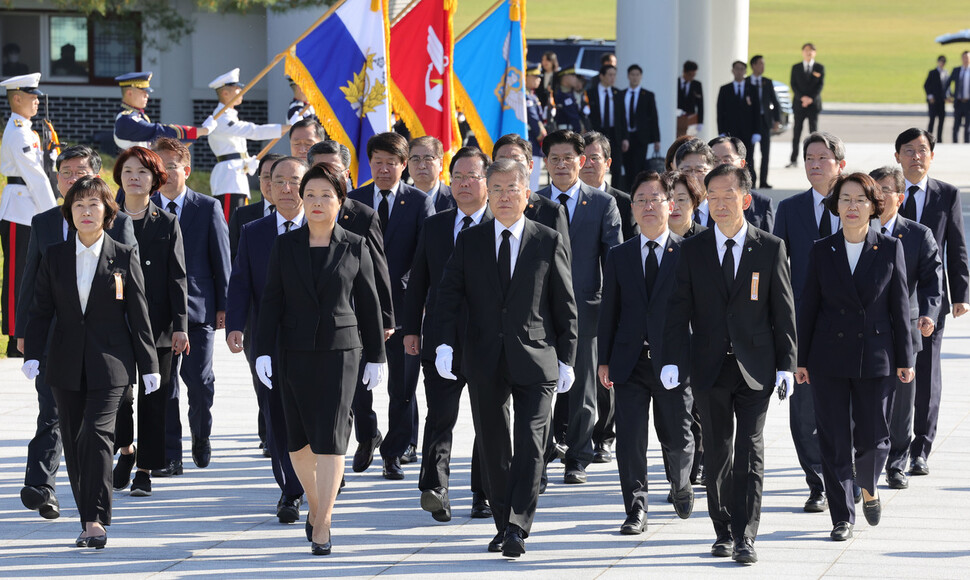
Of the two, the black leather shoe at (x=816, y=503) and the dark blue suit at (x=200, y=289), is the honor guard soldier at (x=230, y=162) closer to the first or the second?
the dark blue suit at (x=200, y=289)

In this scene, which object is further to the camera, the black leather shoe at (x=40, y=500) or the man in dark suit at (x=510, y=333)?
the black leather shoe at (x=40, y=500)

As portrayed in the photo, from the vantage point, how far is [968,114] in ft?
109

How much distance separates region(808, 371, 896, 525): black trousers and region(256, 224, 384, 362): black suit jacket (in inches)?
83.8

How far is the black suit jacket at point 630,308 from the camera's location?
296 inches

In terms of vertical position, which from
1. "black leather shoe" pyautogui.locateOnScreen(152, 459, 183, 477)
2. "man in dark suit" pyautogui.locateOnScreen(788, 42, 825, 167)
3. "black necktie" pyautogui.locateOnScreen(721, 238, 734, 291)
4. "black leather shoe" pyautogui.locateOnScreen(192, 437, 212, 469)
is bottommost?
"black leather shoe" pyautogui.locateOnScreen(152, 459, 183, 477)

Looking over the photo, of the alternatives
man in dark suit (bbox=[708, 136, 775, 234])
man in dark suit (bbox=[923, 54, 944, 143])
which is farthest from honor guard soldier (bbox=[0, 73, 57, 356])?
man in dark suit (bbox=[923, 54, 944, 143])

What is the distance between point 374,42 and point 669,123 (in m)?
11.6

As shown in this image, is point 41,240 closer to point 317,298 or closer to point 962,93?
point 317,298

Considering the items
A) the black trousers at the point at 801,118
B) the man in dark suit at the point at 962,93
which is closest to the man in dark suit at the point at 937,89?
the man in dark suit at the point at 962,93

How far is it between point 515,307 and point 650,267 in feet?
3.34

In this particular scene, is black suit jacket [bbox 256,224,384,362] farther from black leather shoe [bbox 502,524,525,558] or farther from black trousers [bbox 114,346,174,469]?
black trousers [bbox 114,346,174,469]

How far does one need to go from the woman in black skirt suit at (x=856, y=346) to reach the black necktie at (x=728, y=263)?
63 cm

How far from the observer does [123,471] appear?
8180 mm

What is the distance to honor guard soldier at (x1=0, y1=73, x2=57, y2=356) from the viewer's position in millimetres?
12055
